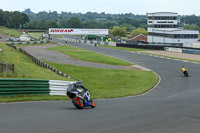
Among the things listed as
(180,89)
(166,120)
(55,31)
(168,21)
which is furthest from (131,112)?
(168,21)

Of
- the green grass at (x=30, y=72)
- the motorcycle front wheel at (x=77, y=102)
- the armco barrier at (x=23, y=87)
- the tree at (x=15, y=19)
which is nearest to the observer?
the motorcycle front wheel at (x=77, y=102)

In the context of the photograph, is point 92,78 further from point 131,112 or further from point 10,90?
point 131,112

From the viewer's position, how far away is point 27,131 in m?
9.06

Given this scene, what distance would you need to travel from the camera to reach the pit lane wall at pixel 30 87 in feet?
53.0

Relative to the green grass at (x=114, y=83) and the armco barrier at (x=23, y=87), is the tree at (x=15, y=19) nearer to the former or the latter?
the green grass at (x=114, y=83)

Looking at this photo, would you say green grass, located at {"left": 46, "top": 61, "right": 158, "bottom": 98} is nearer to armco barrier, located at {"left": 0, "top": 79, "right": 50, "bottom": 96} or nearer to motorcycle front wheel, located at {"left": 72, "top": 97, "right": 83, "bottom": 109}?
armco barrier, located at {"left": 0, "top": 79, "right": 50, "bottom": 96}

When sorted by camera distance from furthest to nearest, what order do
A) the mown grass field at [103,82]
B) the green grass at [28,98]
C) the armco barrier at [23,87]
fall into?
1. the mown grass field at [103,82]
2. the armco barrier at [23,87]
3. the green grass at [28,98]

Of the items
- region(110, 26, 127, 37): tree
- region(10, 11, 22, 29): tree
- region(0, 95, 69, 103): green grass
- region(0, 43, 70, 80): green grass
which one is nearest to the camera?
region(0, 95, 69, 103): green grass

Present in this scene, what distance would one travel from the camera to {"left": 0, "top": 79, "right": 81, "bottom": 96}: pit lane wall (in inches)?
635

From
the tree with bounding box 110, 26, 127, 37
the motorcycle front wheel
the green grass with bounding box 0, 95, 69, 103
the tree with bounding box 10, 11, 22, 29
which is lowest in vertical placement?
the green grass with bounding box 0, 95, 69, 103

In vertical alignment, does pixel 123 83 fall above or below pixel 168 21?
below

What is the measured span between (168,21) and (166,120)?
12523 cm

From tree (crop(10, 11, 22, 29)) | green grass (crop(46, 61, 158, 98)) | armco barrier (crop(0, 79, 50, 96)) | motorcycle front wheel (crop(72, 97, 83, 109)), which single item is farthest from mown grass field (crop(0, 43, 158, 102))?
tree (crop(10, 11, 22, 29))

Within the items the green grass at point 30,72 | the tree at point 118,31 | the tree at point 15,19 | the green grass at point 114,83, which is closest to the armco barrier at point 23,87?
the green grass at point 114,83
